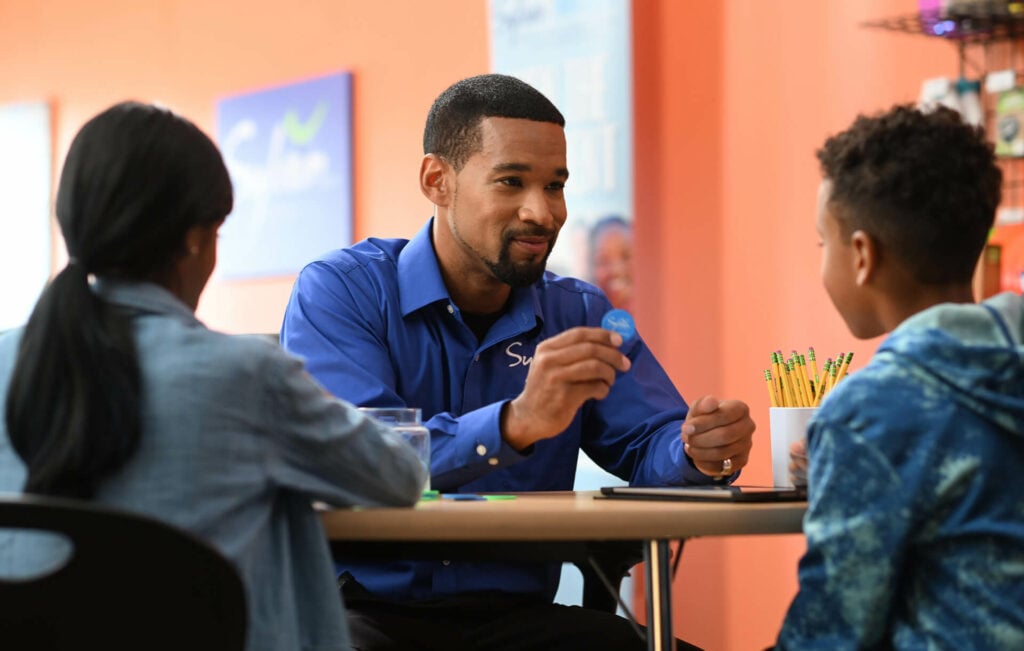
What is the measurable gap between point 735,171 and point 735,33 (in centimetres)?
40

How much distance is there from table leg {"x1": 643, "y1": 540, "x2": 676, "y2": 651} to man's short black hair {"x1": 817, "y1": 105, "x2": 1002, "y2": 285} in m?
0.41

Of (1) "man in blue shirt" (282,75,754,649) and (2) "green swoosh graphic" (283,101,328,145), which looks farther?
(2) "green swoosh graphic" (283,101,328,145)

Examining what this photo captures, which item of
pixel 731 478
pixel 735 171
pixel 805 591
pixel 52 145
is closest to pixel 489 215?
pixel 731 478

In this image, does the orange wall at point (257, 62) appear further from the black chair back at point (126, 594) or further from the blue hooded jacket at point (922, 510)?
the black chair back at point (126, 594)

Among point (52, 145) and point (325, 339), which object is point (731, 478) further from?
point (52, 145)

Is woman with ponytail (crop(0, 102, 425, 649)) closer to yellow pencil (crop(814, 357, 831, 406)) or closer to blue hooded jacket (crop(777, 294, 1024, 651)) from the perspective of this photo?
blue hooded jacket (crop(777, 294, 1024, 651))

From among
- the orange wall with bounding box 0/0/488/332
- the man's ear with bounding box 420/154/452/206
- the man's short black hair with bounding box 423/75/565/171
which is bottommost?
the man's ear with bounding box 420/154/452/206

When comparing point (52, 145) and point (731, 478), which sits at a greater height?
point (52, 145)

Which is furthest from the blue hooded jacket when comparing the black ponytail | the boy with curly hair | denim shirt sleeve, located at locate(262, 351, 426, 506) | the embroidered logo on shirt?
the embroidered logo on shirt

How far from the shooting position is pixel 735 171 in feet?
12.0

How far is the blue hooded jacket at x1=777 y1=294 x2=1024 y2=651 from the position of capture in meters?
1.19

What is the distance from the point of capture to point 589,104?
3775mm

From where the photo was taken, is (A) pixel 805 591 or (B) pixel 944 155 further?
(B) pixel 944 155

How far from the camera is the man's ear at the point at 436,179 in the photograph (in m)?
2.37
